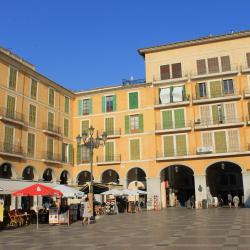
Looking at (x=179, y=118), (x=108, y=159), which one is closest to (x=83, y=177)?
(x=108, y=159)

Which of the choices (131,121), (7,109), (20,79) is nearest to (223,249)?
(7,109)

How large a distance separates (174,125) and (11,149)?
16257 millimetres

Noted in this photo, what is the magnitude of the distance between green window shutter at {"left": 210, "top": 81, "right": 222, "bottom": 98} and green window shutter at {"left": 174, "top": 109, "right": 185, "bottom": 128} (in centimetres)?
352

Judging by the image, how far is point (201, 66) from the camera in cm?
3884

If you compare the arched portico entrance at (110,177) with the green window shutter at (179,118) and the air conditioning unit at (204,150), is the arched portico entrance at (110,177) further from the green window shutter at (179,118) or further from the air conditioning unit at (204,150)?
the air conditioning unit at (204,150)

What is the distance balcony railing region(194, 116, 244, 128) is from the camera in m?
36.0

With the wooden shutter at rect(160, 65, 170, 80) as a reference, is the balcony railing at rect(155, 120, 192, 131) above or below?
below

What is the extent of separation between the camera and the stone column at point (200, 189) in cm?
3603

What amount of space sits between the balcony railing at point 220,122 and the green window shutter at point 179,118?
1.34 metres

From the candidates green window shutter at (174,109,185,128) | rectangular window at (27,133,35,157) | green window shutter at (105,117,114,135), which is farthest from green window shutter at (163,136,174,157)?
rectangular window at (27,133,35,157)

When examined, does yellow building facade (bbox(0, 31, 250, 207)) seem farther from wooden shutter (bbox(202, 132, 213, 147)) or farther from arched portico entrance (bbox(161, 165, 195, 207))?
arched portico entrance (bbox(161, 165, 195, 207))

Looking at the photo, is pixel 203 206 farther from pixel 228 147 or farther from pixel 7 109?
pixel 7 109

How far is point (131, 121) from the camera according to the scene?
39500 mm

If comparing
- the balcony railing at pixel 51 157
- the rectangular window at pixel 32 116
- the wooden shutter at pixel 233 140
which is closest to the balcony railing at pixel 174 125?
the wooden shutter at pixel 233 140
